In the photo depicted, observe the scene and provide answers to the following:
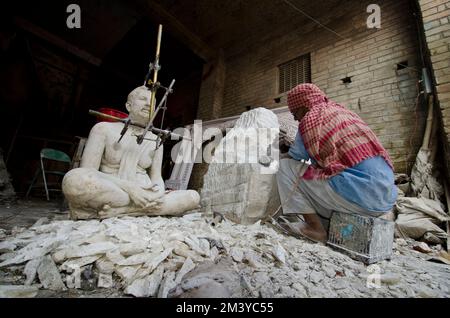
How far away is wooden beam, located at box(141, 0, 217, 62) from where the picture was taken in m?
5.59

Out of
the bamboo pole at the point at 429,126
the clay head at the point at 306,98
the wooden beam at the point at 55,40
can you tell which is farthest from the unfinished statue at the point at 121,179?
the wooden beam at the point at 55,40

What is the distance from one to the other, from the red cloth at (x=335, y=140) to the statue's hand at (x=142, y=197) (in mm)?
1569

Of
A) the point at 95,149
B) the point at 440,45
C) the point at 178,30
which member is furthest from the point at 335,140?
the point at 178,30

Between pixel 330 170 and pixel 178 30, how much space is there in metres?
6.36

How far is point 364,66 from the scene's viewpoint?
4180 mm

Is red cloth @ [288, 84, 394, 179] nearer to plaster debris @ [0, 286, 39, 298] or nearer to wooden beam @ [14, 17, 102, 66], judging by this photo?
plaster debris @ [0, 286, 39, 298]

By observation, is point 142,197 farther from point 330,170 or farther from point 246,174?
point 330,170

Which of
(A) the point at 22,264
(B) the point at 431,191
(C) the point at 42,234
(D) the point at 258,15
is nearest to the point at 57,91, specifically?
(D) the point at 258,15

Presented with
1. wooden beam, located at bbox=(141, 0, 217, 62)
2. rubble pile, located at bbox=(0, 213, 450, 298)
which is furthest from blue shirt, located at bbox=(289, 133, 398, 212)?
wooden beam, located at bbox=(141, 0, 217, 62)

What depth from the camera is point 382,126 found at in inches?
146

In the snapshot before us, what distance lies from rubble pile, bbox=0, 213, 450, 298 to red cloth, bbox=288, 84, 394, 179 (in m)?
0.72

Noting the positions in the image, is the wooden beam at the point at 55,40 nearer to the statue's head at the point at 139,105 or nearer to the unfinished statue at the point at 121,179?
the statue's head at the point at 139,105
